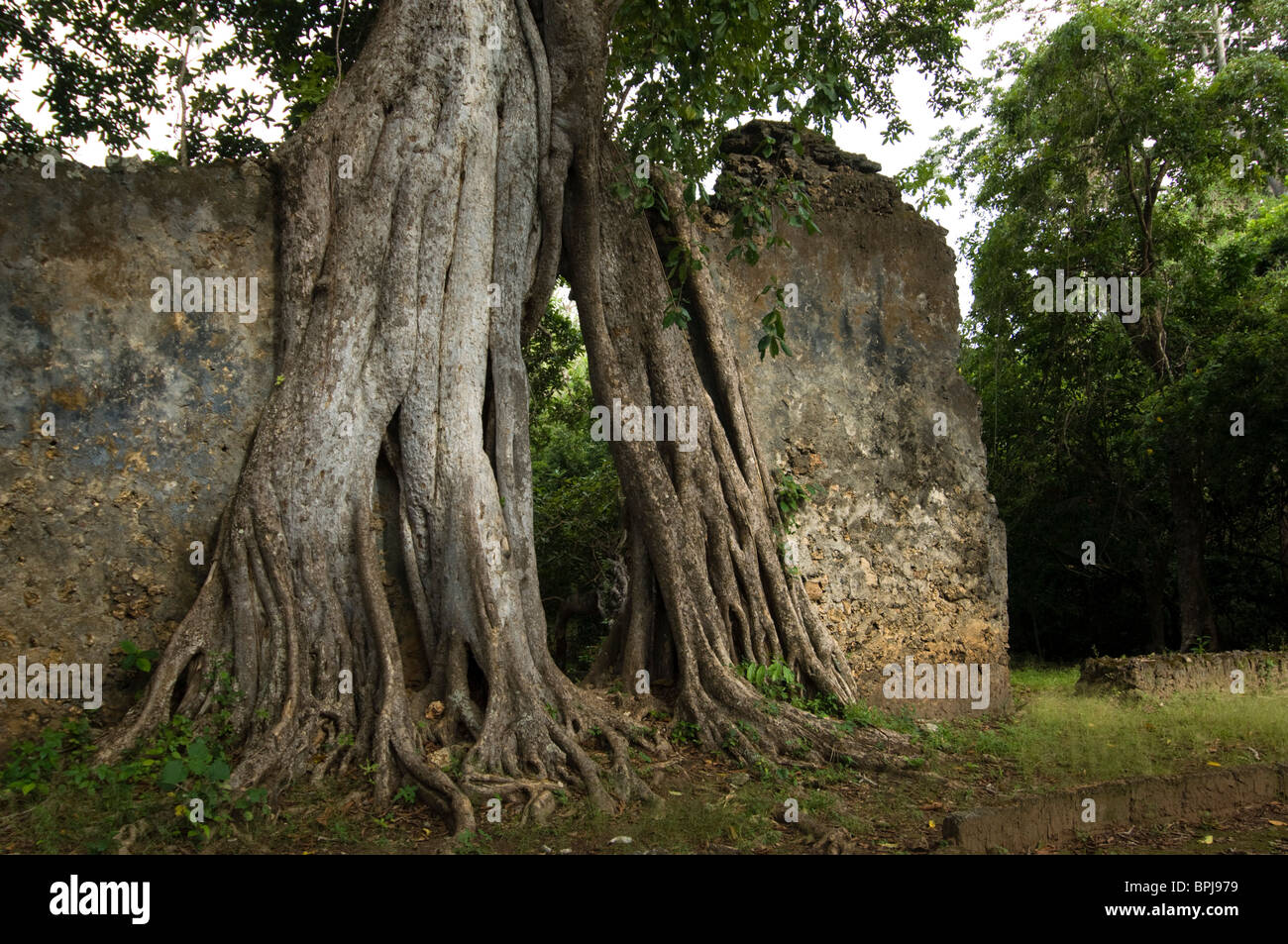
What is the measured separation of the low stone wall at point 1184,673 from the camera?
298 inches

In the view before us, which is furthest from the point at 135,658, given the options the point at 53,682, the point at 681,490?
the point at 681,490

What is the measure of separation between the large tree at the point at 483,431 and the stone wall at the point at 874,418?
16.9 inches

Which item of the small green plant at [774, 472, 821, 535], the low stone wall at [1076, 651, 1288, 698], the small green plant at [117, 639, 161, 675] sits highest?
the small green plant at [774, 472, 821, 535]

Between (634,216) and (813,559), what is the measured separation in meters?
2.42

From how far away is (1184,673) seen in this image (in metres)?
7.73

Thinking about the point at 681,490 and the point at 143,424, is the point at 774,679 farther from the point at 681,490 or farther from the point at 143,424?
the point at 143,424

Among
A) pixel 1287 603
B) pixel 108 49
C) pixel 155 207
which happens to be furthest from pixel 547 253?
pixel 1287 603

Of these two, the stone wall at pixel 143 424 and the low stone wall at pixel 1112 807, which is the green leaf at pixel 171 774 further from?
the low stone wall at pixel 1112 807

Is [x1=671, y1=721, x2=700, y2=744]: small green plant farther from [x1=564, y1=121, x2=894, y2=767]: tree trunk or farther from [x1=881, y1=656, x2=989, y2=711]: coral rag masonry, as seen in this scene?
[x1=881, y1=656, x2=989, y2=711]: coral rag masonry

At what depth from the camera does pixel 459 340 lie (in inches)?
207

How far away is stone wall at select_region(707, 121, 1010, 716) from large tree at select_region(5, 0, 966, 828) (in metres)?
0.43

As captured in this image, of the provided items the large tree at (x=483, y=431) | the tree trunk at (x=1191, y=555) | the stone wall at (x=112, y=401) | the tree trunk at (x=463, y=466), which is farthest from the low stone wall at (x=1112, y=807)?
the tree trunk at (x=1191, y=555)

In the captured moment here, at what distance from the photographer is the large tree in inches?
181

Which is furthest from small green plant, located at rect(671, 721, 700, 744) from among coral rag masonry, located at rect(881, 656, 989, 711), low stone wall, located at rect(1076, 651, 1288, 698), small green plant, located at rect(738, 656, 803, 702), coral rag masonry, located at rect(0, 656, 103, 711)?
low stone wall, located at rect(1076, 651, 1288, 698)
